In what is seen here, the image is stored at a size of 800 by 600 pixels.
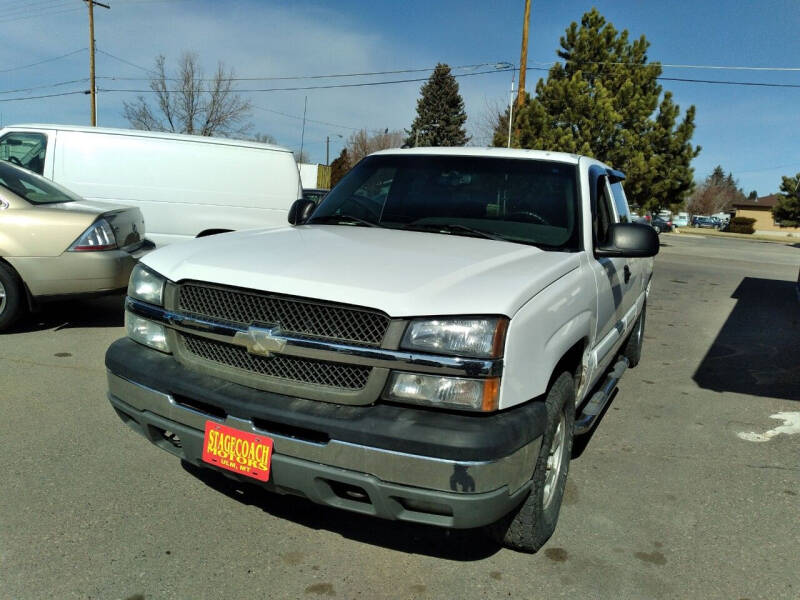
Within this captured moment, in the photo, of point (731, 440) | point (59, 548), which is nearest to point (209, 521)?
point (59, 548)

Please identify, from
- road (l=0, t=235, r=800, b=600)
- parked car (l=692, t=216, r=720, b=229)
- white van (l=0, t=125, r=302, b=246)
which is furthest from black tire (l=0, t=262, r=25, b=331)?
parked car (l=692, t=216, r=720, b=229)

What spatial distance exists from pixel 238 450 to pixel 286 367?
0.35 m

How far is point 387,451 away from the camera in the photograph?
2170mm

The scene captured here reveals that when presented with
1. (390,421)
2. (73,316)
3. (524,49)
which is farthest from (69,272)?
(524,49)

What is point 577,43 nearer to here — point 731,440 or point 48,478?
point 731,440

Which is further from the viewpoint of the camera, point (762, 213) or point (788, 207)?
point (762, 213)

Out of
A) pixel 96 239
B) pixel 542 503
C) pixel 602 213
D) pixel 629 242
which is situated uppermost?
pixel 602 213

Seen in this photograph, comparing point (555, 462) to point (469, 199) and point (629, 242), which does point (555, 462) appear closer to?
point (629, 242)

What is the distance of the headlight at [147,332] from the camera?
279cm

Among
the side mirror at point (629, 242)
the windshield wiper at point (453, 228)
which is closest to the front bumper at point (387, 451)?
the windshield wiper at point (453, 228)

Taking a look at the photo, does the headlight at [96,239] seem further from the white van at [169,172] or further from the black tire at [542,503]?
the black tire at [542,503]

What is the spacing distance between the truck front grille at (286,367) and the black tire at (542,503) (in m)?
0.79

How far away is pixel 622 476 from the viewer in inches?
146

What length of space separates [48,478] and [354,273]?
202cm
